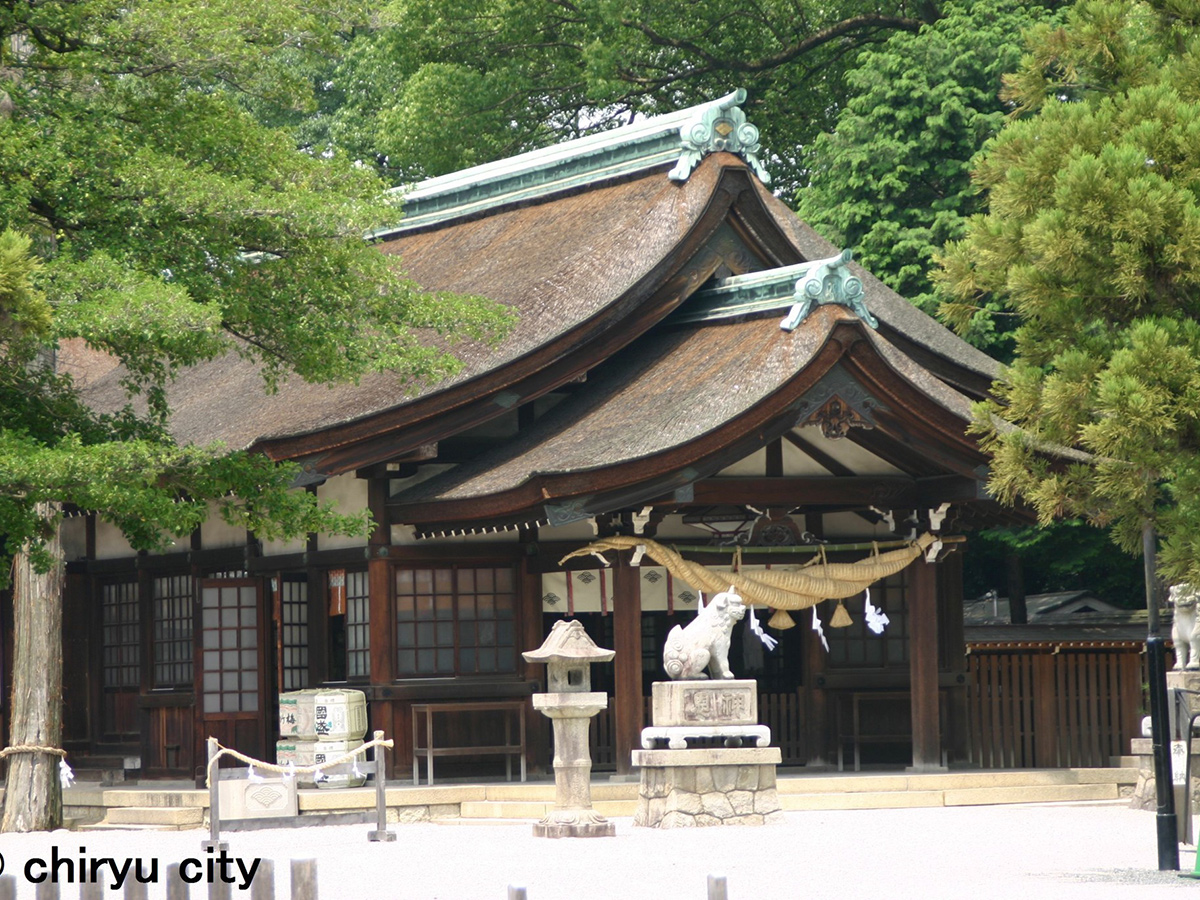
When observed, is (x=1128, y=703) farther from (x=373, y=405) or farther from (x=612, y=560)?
(x=373, y=405)

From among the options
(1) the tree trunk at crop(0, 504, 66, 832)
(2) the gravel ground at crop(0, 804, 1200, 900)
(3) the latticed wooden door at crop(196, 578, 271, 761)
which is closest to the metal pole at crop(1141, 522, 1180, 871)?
(2) the gravel ground at crop(0, 804, 1200, 900)

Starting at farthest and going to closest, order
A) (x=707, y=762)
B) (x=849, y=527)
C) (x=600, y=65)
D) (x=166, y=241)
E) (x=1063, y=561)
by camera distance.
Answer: (x=600, y=65) → (x=1063, y=561) → (x=849, y=527) → (x=707, y=762) → (x=166, y=241)

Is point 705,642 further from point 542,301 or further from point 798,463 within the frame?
point 542,301

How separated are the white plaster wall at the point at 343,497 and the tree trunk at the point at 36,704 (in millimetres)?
2713

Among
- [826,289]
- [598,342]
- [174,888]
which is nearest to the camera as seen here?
[174,888]

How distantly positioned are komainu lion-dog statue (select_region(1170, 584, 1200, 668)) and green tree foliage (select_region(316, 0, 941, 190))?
Result: 17.6 m

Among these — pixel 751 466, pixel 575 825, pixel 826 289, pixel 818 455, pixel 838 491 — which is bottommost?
pixel 575 825

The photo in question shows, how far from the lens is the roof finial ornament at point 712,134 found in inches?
867

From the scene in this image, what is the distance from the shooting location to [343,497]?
20812 mm

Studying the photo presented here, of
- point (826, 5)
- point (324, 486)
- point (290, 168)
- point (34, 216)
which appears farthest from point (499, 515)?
point (826, 5)

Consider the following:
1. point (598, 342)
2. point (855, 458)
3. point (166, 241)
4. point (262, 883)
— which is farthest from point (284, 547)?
point (262, 883)

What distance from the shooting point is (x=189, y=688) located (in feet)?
74.6

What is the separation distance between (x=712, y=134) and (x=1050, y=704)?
23.5 feet

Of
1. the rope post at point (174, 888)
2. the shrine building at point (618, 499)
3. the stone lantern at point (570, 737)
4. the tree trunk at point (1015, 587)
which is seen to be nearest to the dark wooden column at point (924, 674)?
the shrine building at point (618, 499)
